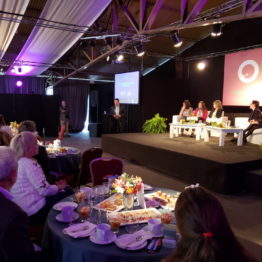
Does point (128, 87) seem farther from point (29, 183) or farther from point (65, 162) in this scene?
point (29, 183)

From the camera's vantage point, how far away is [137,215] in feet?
6.45

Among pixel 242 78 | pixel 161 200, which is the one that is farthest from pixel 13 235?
pixel 242 78

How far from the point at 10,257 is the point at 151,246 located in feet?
2.54

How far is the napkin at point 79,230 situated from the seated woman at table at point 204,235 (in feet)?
2.62

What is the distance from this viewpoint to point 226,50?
31.8ft

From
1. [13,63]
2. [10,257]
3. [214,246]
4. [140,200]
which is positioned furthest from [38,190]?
[13,63]

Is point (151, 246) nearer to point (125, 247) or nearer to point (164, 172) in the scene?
point (125, 247)

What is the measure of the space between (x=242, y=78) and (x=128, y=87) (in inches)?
170

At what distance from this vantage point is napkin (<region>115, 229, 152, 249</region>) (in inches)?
61.8

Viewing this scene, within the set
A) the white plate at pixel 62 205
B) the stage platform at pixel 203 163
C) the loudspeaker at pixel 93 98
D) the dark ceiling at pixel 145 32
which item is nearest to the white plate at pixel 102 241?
the white plate at pixel 62 205

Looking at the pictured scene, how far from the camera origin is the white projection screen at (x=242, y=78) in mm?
8617

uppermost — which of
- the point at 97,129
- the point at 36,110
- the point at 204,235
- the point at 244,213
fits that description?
the point at 36,110

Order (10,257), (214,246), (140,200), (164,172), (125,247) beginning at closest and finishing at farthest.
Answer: (214,246) < (10,257) < (125,247) < (140,200) < (164,172)

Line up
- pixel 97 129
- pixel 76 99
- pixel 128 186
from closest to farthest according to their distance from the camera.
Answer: pixel 128 186 → pixel 97 129 → pixel 76 99
